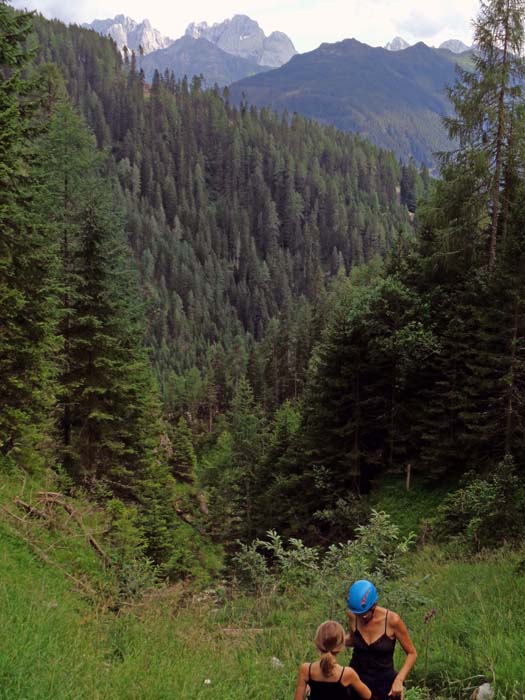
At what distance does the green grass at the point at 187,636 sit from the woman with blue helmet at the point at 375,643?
1486 mm

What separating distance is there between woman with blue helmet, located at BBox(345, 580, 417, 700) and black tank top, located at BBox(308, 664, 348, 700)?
0.59 metres

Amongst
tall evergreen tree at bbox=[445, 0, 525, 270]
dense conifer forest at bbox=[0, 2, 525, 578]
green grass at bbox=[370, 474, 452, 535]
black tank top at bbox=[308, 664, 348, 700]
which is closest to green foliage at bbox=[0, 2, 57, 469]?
dense conifer forest at bbox=[0, 2, 525, 578]

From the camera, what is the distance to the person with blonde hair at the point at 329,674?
3.81 m

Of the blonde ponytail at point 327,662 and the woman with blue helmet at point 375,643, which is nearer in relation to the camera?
the blonde ponytail at point 327,662

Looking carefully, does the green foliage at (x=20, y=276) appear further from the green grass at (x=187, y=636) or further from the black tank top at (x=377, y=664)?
A: the black tank top at (x=377, y=664)

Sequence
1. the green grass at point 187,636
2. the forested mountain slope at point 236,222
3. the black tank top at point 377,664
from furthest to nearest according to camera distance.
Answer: the forested mountain slope at point 236,222 < the green grass at point 187,636 < the black tank top at point 377,664

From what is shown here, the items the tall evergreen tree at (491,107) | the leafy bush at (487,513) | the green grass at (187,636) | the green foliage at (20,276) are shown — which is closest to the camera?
the green grass at (187,636)

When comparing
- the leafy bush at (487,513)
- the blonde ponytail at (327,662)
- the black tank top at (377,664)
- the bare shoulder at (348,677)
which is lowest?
the leafy bush at (487,513)

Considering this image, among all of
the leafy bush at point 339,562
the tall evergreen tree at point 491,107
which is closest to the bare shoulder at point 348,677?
A: the leafy bush at point 339,562

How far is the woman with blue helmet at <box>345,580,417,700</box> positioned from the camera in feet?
14.2

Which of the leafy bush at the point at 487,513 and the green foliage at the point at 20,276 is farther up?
the green foliage at the point at 20,276

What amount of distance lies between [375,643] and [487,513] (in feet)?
30.3

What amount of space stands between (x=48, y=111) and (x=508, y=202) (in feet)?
82.5

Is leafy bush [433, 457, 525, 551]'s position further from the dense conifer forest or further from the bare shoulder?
the bare shoulder
